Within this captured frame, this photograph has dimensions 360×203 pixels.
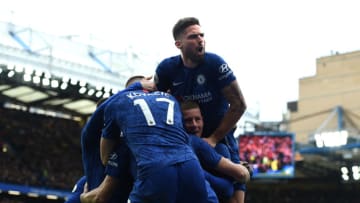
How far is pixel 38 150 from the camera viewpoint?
3431 centimetres

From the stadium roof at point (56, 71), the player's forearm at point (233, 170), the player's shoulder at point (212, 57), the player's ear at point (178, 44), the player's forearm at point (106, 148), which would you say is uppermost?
the stadium roof at point (56, 71)

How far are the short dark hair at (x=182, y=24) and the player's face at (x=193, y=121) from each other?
0.53m

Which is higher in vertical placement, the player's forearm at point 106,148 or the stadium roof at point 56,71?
the stadium roof at point 56,71

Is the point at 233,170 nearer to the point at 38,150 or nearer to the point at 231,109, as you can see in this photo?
the point at 231,109

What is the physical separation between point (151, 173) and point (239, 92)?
1.03 m

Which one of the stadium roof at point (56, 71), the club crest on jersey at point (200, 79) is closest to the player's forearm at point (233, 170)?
the club crest on jersey at point (200, 79)

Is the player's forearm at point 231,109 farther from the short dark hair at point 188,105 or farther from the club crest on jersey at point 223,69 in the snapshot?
the short dark hair at point 188,105

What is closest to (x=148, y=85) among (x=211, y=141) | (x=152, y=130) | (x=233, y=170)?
(x=211, y=141)

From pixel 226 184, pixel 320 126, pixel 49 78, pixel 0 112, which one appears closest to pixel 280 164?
pixel 320 126

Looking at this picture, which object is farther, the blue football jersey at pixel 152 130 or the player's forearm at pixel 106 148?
the player's forearm at pixel 106 148

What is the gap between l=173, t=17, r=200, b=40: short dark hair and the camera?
4.72m

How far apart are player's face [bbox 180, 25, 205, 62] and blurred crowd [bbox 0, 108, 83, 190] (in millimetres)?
27199

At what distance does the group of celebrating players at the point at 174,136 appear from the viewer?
421cm

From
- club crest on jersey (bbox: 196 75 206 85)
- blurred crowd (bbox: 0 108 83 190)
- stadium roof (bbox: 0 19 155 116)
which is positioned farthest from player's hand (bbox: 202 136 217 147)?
blurred crowd (bbox: 0 108 83 190)
